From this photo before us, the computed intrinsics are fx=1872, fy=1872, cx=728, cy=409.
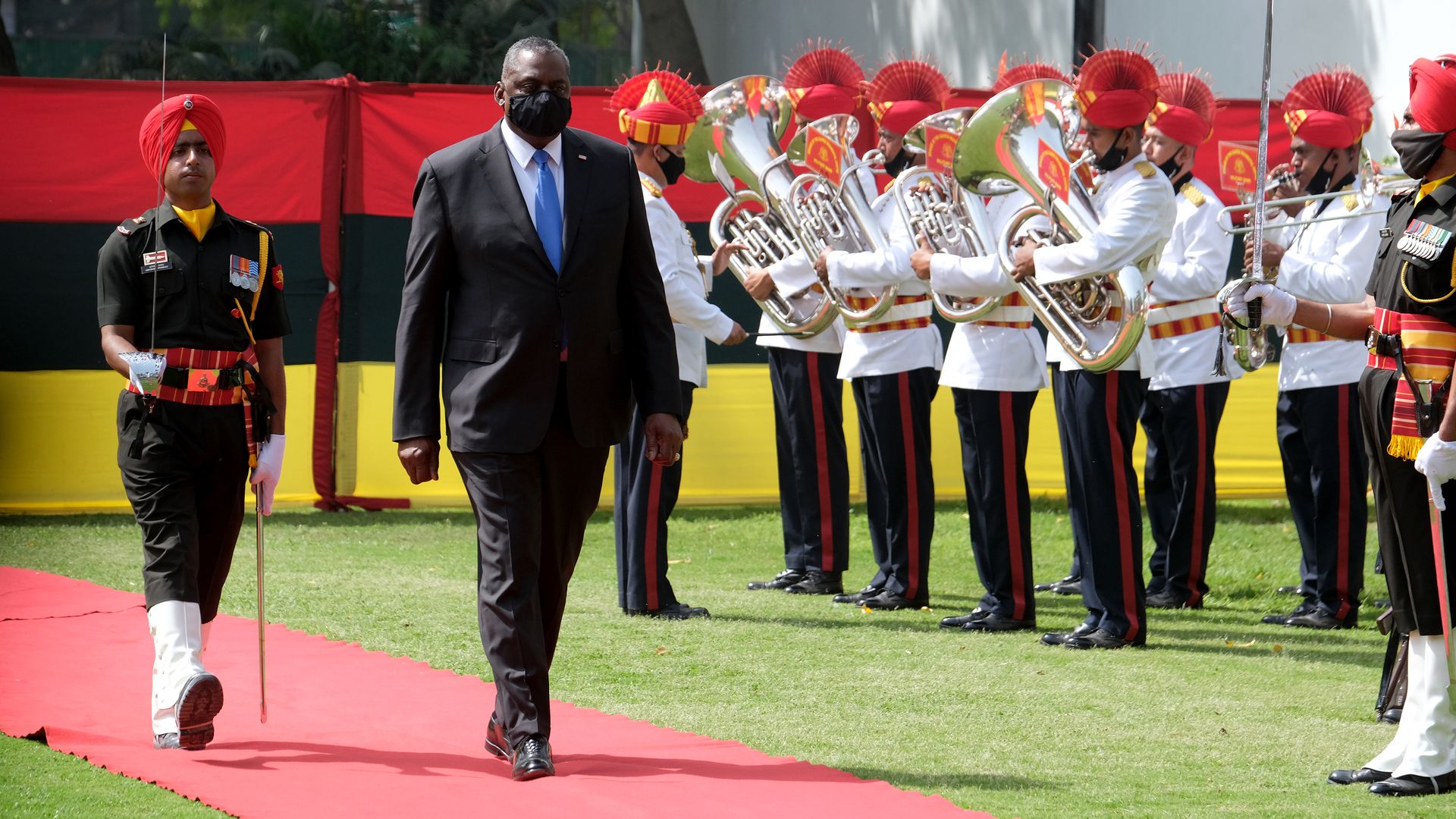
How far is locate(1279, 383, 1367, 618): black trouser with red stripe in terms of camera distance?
7641 mm

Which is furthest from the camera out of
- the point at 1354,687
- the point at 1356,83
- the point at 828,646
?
the point at 1356,83

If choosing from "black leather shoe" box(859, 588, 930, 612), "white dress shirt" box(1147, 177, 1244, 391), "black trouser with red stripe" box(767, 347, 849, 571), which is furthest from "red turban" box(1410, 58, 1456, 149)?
"black trouser with red stripe" box(767, 347, 849, 571)

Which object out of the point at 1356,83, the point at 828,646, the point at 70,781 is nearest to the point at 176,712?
the point at 70,781

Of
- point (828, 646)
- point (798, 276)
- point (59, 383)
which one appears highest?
point (798, 276)

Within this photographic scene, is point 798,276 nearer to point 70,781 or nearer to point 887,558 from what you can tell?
point 887,558

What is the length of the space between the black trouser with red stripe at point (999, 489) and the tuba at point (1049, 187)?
441 mm

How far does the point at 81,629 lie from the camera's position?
274 inches

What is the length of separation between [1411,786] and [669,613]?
3458 mm

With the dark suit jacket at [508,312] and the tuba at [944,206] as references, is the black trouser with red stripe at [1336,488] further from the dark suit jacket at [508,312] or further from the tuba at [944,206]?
the dark suit jacket at [508,312]

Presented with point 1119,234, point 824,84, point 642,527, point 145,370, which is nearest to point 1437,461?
point 1119,234

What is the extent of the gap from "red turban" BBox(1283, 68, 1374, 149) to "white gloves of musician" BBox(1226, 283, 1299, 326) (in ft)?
9.02

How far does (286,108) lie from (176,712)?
631 centimetres

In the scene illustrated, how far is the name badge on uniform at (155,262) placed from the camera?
5.19 metres

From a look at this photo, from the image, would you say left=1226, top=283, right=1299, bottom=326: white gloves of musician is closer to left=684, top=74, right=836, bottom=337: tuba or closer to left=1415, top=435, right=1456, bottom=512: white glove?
left=1415, top=435, right=1456, bottom=512: white glove
